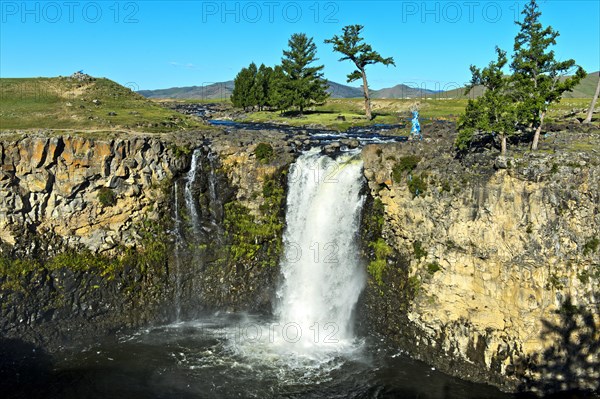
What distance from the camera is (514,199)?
1117 inches

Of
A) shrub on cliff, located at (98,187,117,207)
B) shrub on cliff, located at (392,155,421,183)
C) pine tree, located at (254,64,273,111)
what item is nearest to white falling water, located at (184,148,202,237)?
shrub on cliff, located at (98,187,117,207)

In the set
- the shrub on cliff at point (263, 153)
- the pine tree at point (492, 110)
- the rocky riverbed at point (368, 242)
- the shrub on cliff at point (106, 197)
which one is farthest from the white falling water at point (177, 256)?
the pine tree at point (492, 110)

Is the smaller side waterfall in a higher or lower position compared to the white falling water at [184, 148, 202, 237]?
lower

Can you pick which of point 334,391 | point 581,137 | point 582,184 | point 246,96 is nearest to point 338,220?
point 334,391

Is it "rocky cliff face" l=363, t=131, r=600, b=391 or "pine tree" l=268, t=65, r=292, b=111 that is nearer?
"rocky cliff face" l=363, t=131, r=600, b=391

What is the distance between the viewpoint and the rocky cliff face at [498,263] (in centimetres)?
2714

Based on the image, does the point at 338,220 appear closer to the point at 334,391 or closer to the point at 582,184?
the point at 334,391

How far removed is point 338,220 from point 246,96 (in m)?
61.6

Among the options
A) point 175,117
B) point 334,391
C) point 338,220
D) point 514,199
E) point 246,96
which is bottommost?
point 334,391

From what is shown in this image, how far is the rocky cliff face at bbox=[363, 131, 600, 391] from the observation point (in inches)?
1069

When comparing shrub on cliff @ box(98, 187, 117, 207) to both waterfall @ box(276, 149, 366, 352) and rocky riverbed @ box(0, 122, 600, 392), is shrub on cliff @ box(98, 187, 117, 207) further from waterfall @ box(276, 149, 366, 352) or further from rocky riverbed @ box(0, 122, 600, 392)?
waterfall @ box(276, 149, 366, 352)

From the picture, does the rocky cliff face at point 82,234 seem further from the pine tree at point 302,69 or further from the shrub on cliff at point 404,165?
the pine tree at point 302,69

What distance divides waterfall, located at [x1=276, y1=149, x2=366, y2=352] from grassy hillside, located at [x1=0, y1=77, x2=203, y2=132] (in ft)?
68.2

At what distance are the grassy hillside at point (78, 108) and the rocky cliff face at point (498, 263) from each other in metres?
30.6
